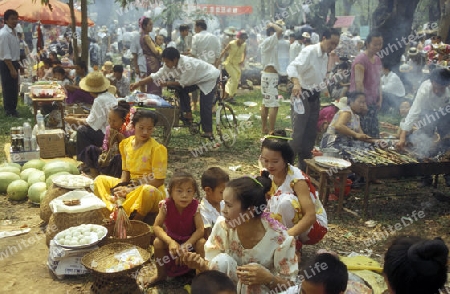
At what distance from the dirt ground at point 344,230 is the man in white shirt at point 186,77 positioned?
177cm

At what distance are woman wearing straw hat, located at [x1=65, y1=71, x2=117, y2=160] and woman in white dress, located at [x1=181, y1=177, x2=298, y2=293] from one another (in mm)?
4087

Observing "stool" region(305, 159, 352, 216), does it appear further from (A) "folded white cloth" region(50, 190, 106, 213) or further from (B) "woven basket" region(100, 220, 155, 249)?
(A) "folded white cloth" region(50, 190, 106, 213)

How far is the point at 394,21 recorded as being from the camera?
14336 mm

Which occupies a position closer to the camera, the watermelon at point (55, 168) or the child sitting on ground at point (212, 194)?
the child sitting on ground at point (212, 194)

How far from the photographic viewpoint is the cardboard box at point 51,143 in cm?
780

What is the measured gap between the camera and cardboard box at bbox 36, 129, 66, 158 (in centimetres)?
780

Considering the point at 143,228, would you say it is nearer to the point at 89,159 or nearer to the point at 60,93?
the point at 89,159

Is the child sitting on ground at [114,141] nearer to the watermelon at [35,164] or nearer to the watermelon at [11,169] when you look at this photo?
the watermelon at [35,164]

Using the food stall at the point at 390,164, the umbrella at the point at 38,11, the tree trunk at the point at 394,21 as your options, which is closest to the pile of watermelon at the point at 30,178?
the food stall at the point at 390,164

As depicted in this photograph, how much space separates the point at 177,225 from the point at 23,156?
4.32 metres

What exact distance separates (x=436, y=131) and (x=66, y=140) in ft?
21.1

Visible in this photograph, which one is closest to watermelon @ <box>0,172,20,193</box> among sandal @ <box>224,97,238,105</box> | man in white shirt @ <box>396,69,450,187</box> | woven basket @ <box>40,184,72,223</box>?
woven basket @ <box>40,184,72,223</box>

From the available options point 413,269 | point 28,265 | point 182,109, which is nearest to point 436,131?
point 182,109

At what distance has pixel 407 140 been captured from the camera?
704cm
